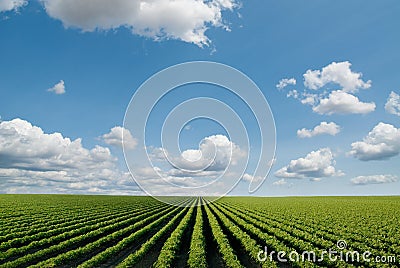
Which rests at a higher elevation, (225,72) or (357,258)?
(225,72)

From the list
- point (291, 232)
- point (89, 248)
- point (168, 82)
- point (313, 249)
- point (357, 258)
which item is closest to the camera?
point (357, 258)

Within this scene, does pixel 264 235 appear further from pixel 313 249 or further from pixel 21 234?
pixel 21 234

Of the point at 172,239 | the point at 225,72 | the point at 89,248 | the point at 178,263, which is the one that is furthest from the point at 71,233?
the point at 225,72

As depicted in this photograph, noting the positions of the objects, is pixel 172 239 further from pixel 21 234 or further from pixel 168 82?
pixel 168 82

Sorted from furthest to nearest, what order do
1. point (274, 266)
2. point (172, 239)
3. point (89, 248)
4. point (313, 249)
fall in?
point (172, 239), point (89, 248), point (313, 249), point (274, 266)

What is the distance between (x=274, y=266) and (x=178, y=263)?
457 centimetres

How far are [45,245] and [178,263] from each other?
9.06 m

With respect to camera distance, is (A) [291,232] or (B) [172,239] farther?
(A) [291,232]

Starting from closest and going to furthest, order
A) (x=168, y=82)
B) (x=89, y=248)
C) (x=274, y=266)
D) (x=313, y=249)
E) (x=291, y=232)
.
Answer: (x=274, y=266), (x=313, y=249), (x=89, y=248), (x=291, y=232), (x=168, y=82)

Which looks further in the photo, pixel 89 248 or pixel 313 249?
pixel 89 248

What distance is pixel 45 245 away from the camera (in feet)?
66.9

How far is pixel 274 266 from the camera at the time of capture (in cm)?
1424

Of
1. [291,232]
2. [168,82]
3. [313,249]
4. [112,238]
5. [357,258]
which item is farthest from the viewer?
[168,82]

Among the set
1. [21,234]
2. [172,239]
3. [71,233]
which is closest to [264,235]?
[172,239]
